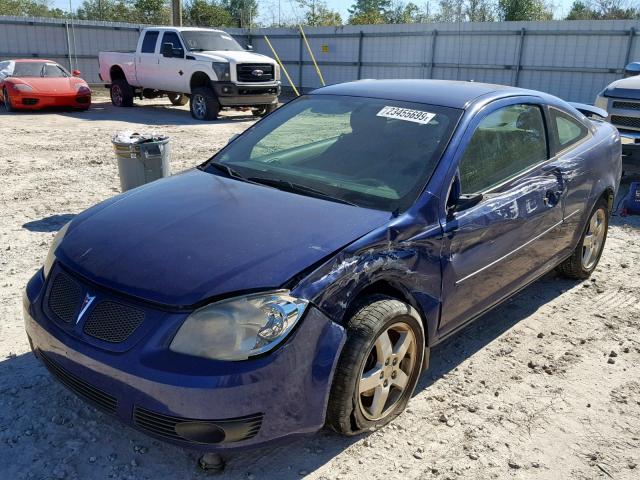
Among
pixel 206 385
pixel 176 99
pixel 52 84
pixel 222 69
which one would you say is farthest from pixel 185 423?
pixel 176 99

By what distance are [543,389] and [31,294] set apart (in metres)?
2.84

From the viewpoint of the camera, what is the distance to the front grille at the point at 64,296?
8.67ft

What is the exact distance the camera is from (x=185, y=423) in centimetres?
235

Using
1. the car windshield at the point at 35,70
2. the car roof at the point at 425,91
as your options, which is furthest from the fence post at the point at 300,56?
the car roof at the point at 425,91

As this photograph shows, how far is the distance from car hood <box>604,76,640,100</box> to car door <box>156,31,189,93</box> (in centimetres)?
1019

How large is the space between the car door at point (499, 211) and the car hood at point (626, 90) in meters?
5.33

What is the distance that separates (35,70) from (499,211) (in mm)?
14666

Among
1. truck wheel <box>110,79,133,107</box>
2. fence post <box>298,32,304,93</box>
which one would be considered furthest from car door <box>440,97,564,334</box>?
fence post <box>298,32,304,93</box>

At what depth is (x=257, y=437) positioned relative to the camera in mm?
2436

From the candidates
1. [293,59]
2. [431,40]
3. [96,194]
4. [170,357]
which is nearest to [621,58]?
[431,40]

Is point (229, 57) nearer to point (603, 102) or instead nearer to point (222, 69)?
point (222, 69)

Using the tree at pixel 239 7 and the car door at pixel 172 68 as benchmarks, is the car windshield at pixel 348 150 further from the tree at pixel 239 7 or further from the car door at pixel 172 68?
Result: the tree at pixel 239 7

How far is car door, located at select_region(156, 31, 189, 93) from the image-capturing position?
599 inches

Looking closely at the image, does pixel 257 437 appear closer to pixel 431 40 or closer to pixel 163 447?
pixel 163 447
